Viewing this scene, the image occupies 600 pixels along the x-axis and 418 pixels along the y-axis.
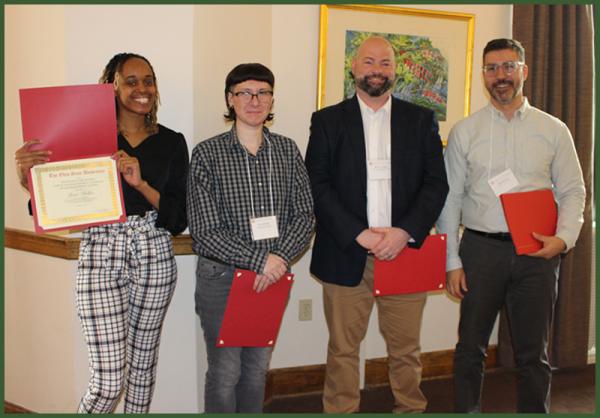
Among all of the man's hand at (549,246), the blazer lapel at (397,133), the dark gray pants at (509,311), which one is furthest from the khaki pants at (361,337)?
the man's hand at (549,246)

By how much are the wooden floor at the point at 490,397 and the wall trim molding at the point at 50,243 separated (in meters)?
0.93

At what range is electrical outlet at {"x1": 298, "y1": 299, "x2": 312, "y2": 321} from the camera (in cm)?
352

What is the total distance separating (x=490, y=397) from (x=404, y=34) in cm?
229

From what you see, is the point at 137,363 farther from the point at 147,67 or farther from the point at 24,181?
the point at 147,67

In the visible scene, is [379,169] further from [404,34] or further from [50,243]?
[50,243]

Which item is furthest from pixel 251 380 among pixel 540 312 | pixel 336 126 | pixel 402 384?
pixel 540 312

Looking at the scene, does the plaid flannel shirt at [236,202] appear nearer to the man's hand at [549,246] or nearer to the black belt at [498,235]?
the black belt at [498,235]

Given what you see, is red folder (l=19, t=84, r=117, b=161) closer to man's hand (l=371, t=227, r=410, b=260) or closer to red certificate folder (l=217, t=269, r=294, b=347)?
red certificate folder (l=217, t=269, r=294, b=347)

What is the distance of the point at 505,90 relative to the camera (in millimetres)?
2613

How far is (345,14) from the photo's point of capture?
3.43m

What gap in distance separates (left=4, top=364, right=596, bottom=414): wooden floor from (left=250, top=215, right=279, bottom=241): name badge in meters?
1.42

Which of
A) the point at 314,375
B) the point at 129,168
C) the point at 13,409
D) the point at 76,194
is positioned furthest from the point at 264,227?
the point at 13,409

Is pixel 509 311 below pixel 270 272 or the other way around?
below

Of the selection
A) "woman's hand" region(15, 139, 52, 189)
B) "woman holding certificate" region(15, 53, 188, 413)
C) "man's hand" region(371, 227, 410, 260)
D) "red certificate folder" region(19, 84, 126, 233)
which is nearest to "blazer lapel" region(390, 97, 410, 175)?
"man's hand" region(371, 227, 410, 260)
